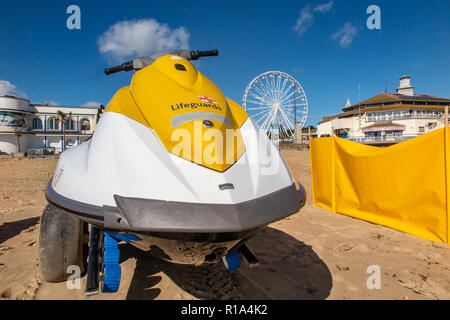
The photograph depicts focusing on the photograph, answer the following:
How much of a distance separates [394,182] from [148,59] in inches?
151

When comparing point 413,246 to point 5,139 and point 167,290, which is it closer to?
point 167,290

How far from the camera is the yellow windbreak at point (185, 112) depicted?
4.21 feet

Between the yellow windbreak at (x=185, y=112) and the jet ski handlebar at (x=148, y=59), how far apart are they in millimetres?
331

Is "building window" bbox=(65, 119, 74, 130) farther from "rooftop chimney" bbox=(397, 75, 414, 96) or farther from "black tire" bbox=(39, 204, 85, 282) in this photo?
"rooftop chimney" bbox=(397, 75, 414, 96)

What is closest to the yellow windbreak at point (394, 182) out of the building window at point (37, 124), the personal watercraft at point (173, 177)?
the personal watercraft at point (173, 177)

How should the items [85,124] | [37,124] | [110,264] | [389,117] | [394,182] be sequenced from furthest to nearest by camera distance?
1. [85,124]
2. [389,117]
3. [37,124]
4. [394,182]
5. [110,264]

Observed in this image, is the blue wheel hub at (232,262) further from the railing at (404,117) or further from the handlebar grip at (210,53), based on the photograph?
the railing at (404,117)

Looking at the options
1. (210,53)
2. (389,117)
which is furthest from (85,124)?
→ (389,117)

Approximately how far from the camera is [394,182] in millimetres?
3684

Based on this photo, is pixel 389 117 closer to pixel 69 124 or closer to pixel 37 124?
pixel 69 124

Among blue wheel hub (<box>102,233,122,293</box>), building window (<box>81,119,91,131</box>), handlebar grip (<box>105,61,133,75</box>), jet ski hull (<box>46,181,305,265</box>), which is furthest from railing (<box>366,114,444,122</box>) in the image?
building window (<box>81,119,91,131</box>)

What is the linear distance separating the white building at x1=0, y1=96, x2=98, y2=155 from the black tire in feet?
132

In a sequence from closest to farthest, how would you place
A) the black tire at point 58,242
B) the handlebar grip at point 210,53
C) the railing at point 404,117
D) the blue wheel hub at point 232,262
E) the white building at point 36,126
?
the blue wheel hub at point 232,262 → the black tire at point 58,242 → the handlebar grip at point 210,53 → the white building at point 36,126 → the railing at point 404,117
